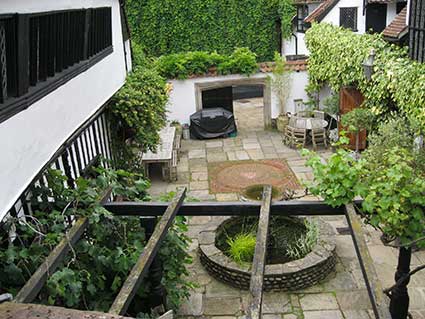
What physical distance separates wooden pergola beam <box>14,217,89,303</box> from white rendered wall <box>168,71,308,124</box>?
1242cm

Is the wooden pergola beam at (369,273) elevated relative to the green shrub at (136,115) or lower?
lower

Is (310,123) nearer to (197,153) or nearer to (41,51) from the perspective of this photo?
(197,153)

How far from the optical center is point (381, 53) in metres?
10.2

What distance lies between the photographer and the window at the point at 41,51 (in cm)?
351

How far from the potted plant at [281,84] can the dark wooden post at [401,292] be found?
11.2 metres

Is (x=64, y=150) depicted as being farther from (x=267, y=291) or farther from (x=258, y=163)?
(x=258, y=163)

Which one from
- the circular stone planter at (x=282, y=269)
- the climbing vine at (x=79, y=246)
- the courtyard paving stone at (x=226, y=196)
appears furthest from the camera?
the courtyard paving stone at (x=226, y=196)

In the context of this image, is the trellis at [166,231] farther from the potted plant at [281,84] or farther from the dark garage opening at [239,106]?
the dark garage opening at [239,106]

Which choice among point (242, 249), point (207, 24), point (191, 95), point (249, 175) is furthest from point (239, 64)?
point (242, 249)

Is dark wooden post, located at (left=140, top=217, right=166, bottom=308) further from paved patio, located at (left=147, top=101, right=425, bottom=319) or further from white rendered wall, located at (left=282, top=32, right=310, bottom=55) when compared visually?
white rendered wall, located at (left=282, top=32, right=310, bottom=55)

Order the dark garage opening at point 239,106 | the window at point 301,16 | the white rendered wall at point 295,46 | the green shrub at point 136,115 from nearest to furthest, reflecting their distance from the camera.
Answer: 1. the green shrub at point 136,115
2. the dark garage opening at point 239,106
3. the window at point 301,16
4. the white rendered wall at point 295,46

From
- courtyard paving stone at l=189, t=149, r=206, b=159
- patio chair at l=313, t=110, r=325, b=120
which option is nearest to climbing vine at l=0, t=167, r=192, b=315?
courtyard paving stone at l=189, t=149, r=206, b=159

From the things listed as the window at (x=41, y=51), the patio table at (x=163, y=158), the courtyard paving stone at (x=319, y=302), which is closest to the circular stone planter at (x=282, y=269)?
the courtyard paving stone at (x=319, y=302)

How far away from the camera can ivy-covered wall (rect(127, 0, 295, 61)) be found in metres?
20.5
